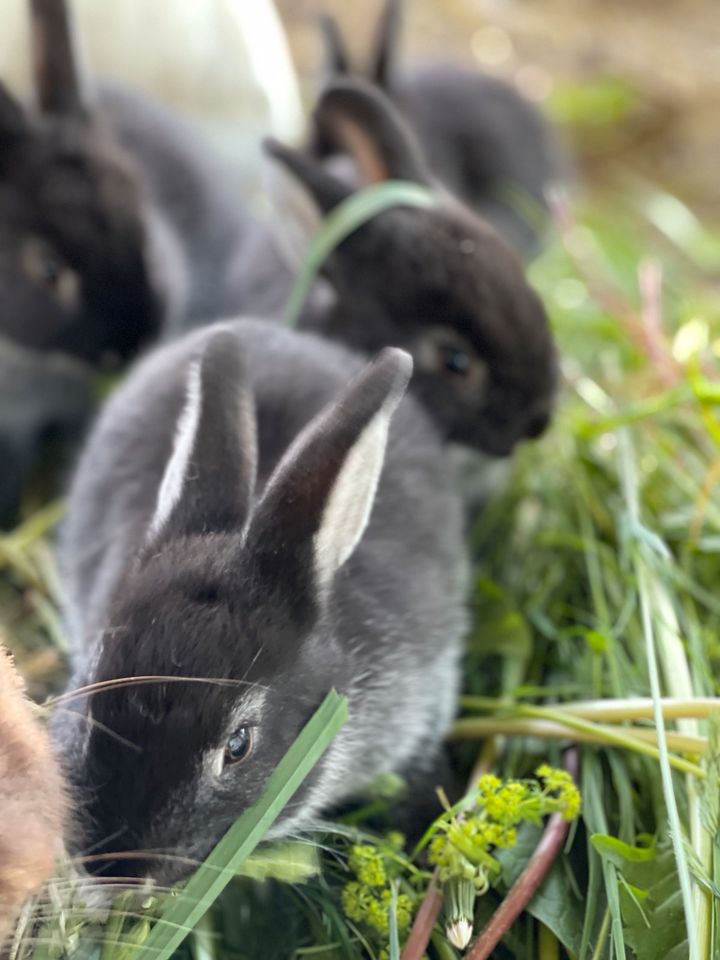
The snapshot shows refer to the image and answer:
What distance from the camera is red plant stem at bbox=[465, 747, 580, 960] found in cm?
160

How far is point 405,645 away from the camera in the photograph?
2006 mm

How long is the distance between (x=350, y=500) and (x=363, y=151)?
→ 1435 mm

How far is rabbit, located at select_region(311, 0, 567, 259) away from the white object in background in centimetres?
50

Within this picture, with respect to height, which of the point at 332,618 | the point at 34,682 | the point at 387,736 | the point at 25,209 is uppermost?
the point at 25,209

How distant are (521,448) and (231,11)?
215 cm

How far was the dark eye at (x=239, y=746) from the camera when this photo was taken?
4.84 feet

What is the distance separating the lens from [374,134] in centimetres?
274

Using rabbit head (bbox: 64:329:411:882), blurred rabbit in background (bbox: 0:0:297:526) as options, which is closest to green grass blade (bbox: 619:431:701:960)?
rabbit head (bbox: 64:329:411:882)

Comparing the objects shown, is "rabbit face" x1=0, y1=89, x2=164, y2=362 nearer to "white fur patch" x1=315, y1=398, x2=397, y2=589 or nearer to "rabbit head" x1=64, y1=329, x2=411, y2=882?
"rabbit head" x1=64, y1=329, x2=411, y2=882

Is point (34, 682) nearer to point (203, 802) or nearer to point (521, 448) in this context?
point (203, 802)

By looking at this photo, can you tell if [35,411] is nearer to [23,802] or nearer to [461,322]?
[461,322]

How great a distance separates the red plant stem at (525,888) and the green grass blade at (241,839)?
15.1 inches

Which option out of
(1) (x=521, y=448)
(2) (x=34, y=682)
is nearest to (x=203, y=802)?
(2) (x=34, y=682)

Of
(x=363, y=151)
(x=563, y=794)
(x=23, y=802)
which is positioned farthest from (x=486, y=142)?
(x=23, y=802)
